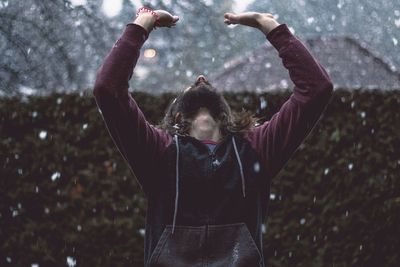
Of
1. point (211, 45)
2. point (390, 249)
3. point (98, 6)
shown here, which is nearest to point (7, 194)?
point (98, 6)

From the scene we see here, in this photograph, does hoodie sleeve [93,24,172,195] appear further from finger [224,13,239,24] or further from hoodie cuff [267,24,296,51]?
hoodie cuff [267,24,296,51]

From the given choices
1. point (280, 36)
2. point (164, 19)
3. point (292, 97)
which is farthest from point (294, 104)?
point (164, 19)

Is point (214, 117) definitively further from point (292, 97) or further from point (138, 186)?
point (138, 186)

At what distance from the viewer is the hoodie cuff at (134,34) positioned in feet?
5.92

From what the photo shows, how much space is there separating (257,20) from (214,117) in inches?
13.9

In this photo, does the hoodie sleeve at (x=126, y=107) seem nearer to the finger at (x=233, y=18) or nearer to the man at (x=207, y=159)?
the man at (x=207, y=159)

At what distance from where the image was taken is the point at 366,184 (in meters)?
5.23

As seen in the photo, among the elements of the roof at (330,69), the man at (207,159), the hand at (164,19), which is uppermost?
the hand at (164,19)

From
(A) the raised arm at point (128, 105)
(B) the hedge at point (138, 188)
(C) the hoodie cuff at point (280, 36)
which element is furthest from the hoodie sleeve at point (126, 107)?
(B) the hedge at point (138, 188)

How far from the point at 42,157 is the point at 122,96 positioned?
148 inches

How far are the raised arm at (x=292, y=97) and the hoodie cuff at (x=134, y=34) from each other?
1.03ft

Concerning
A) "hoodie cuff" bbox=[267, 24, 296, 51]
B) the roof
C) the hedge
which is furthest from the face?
the roof

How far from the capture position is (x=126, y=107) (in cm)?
177

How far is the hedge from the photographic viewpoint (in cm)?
523
